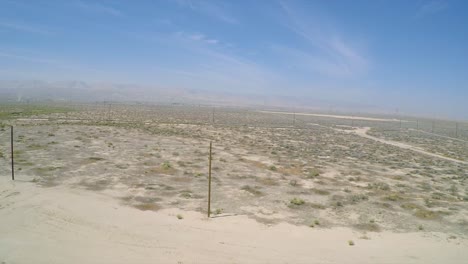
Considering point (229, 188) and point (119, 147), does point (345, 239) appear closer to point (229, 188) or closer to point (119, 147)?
point (229, 188)

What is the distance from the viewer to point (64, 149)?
803 inches

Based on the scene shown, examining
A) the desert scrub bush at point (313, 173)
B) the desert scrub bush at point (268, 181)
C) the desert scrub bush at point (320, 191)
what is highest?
the desert scrub bush at point (313, 173)

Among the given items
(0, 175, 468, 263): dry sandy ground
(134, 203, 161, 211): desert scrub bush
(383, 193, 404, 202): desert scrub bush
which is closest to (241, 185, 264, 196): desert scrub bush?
(0, 175, 468, 263): dry sandy ground

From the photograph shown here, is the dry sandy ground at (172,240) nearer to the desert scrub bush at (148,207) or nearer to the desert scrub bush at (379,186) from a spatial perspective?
the desert scrub bush at (148,207)

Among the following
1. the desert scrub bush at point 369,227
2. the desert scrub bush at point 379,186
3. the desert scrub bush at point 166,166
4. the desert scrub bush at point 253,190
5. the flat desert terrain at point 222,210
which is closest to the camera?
the flat desert terrain at point 222,210

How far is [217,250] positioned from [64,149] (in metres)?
16.4

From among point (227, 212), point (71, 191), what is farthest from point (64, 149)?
point (227, 212)

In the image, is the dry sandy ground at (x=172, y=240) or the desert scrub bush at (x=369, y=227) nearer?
the dry sandy ground at (x=172, y=240)

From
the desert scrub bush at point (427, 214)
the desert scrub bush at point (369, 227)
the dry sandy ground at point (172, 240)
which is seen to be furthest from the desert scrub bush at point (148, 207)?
the desert scrub bush at point (427, 214)

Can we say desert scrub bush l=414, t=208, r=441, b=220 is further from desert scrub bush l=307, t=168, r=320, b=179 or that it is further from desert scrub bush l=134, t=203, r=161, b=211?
desert scrub bush l=134, t=203, r=161, b=211

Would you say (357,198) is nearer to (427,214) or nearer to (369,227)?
(427,214)

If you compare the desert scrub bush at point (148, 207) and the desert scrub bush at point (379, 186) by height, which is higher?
the desert scrub bush at point (148, 207)

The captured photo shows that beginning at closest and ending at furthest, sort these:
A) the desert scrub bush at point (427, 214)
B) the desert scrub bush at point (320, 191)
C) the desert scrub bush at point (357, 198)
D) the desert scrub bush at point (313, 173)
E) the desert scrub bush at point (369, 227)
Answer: the desert scrub bush at point (369, 227)
the desert scrub bush at point (427, 214)
the desert scrub bush at point (357, 198)
the desert scrub bush at point (320, 191)
the desert scrub bush at point (313, 173)

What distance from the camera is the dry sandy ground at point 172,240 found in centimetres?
740
